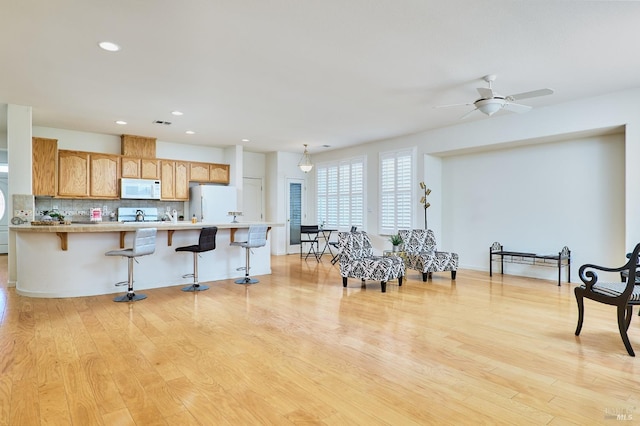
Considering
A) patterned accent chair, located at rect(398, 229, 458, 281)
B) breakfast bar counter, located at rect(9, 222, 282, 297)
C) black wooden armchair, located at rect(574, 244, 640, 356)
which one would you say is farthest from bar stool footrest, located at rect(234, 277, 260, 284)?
black wooden armchair, located at rect(574, 244, 640, 356)

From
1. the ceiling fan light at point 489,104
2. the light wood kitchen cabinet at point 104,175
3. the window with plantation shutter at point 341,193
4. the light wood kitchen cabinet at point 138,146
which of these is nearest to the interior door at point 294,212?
the window with plantation shutter at point 341,193

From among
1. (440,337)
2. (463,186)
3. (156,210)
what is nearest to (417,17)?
(440,337)

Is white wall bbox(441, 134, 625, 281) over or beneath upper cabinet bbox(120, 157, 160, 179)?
beneath

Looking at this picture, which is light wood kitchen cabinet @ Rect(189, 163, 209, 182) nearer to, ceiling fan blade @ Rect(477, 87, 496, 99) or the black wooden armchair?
ceiling fan blade @ Rect(477, 87, 496, 99)

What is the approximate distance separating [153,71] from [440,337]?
13.4 ft

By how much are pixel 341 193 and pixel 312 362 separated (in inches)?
256

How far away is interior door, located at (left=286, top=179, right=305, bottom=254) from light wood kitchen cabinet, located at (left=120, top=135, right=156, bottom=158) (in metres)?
3.39

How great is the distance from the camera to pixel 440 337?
3.19 metres

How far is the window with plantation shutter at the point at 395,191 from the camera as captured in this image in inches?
290

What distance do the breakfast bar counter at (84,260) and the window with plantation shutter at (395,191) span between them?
160 inches

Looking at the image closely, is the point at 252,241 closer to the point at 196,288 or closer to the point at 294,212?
Result: the point at 196,288

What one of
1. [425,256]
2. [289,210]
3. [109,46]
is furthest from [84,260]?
[289,210]

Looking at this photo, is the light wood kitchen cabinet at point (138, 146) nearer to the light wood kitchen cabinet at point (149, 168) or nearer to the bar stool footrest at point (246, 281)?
the light wood kitchen cabinet at point (149, 168)

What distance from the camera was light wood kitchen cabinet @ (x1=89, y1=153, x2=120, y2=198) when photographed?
6922mm
